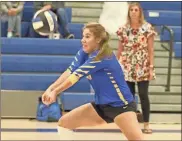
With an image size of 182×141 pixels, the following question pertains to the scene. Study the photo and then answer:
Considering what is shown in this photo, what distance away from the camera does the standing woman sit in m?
6.46

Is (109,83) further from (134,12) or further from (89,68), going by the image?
(134,12)

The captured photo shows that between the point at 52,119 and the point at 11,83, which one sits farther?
the point at 11,83

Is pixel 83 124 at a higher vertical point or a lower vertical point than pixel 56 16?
lower

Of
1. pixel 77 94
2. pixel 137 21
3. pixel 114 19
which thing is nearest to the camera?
pixel 137 21

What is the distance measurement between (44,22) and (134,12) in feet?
9.56

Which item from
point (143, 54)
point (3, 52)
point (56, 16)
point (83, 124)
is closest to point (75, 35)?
point (56, 16)

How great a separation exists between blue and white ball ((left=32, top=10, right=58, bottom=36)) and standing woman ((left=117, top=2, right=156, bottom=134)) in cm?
256

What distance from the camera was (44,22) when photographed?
8.94 m

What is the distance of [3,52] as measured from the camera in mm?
8891

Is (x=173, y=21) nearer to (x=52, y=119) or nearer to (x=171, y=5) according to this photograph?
(x=171, y=5)

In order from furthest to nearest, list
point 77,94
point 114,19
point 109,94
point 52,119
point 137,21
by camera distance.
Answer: point 114,19, point 77,94, point 52,119, point 137,21, point 109,94

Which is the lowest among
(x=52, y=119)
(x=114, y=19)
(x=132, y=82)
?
(x=52, y=119)

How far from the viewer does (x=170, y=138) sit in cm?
646

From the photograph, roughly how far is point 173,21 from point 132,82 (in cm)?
409
